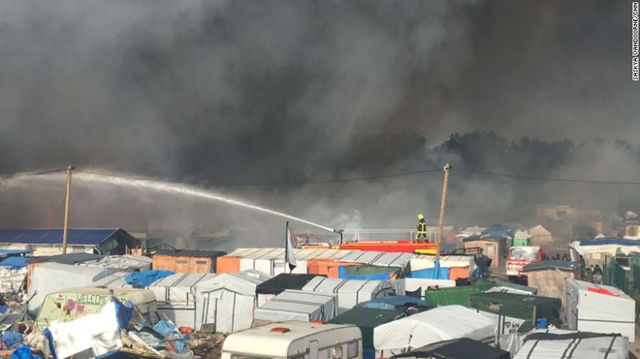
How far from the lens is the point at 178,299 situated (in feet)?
67.5

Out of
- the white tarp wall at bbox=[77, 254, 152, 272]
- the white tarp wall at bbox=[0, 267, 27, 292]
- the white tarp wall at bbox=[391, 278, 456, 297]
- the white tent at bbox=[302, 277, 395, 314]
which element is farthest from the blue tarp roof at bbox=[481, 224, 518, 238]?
the white tarp wall at bbox=[0, 267, 27, 292]

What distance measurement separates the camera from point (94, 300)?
17.7 metres

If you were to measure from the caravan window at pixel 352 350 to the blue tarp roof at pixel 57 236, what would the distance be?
23.4 meters

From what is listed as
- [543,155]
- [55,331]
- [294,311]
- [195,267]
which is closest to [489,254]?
[195,267]

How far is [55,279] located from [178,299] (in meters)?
4.88

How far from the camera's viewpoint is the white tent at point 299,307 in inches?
651

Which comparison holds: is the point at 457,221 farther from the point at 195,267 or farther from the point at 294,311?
the point at 294,311

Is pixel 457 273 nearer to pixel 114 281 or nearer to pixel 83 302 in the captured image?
pixel 114 281

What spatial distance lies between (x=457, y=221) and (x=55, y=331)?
50.1m

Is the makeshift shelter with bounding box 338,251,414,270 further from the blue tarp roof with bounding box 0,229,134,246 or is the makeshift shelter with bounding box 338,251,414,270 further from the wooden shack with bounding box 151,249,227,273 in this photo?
the blue tarp roof with bounding box 0,229,134,246

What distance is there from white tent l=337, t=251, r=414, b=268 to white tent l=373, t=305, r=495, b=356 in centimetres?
959

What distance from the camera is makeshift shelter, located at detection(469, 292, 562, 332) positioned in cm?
1650

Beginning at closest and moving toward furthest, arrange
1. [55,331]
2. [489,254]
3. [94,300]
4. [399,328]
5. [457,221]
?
[399,328] < [55,331] < [94,300] < [489,254] < [457,221]

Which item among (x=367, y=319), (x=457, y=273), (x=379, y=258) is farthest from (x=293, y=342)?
(x=457, y=273)
